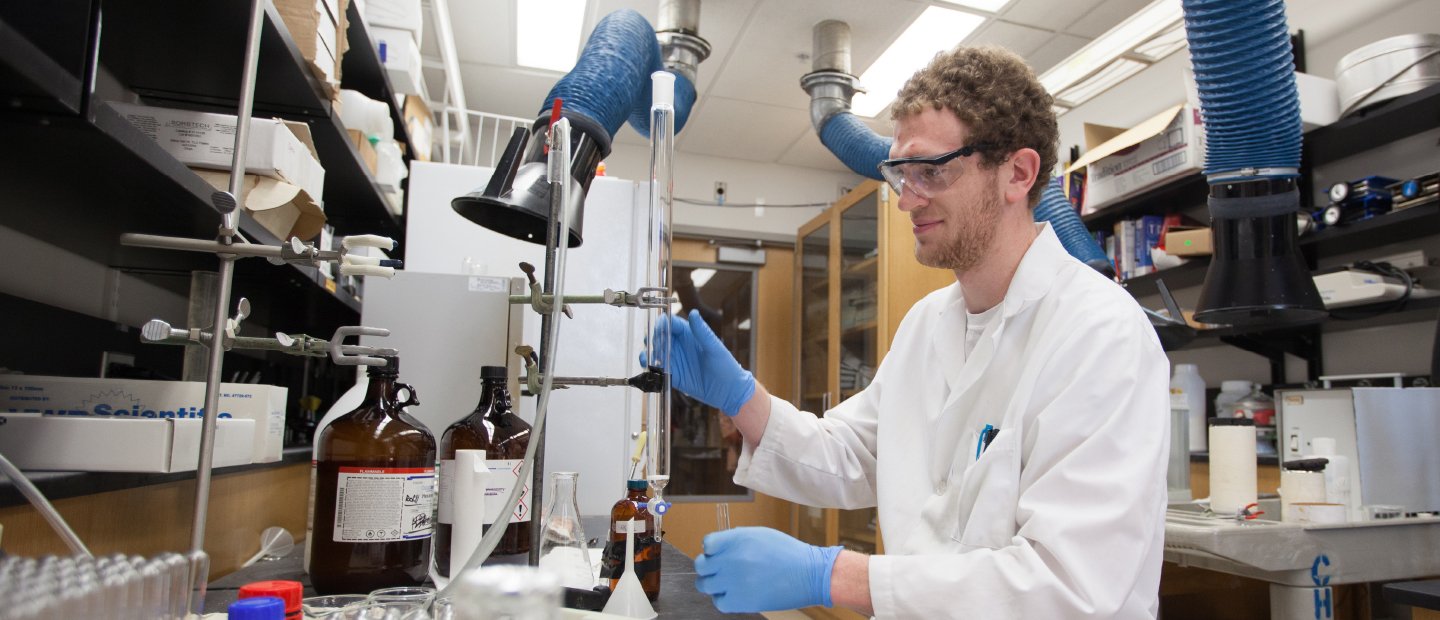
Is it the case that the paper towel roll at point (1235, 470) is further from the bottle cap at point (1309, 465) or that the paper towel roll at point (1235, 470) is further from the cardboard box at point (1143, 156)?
the cardboard box at point (1143, 156)

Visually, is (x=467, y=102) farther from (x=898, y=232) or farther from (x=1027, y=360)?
(x=1027, y=360)

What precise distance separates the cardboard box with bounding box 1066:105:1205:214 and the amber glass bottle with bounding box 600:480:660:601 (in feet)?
7.54

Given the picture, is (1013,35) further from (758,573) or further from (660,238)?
(758,573)

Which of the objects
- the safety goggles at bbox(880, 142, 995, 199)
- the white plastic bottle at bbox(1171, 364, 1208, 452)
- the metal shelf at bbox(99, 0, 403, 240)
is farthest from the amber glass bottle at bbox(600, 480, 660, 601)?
the white plastic bottle at bbox(1171, 364, 1208, 452)

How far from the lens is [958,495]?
3.93 ft

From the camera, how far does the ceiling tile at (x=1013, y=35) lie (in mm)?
3123

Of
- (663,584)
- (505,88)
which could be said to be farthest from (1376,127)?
(505,88)

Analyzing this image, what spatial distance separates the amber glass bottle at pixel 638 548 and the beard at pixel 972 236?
2.13ft

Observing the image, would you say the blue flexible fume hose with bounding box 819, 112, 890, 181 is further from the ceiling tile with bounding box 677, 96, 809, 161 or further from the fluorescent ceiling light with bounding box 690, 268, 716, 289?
the fluorescent ceiling light with bounding box 690, 268, 716, 289

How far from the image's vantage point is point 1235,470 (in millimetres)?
1956

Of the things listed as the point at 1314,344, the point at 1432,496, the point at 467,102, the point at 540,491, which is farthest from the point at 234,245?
the point at 467,102

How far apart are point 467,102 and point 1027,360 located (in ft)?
12.0

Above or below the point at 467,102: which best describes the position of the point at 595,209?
below

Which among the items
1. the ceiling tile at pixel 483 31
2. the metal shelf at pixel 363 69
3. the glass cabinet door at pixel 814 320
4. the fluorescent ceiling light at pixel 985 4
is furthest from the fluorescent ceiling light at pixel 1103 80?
the metal shelf at pixel 363 69
